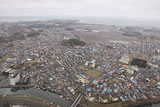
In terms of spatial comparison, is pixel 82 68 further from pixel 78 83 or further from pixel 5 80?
pixel 5 80

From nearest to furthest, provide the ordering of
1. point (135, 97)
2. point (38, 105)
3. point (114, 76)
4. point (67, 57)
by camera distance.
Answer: point (38, 105)
point (135, 97)
point (114, 76)
point (67, 57)

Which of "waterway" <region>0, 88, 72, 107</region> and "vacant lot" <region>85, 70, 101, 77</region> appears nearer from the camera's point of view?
"waterway" <region>0, 88, 72, 107</region>

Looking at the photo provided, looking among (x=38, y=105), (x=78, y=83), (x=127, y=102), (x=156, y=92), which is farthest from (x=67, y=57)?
(x=156, y=92)

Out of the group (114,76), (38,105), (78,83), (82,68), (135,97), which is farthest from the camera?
(82,68)

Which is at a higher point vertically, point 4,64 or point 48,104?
point 4,64

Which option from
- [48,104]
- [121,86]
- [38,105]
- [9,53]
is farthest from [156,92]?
[9,53]

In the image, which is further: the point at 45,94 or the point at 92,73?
the point at 92,73

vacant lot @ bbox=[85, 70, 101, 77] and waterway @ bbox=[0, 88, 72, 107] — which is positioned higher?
vacant lot @ bbox=[85, 70, 101, 77]

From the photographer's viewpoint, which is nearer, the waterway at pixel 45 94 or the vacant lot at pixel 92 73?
the waterway at pixel 45 94

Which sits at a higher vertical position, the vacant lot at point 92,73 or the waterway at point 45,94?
the vacant lot at point 92,73

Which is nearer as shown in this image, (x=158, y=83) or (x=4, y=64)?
(x=158, y=83)

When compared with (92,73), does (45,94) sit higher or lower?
lower
